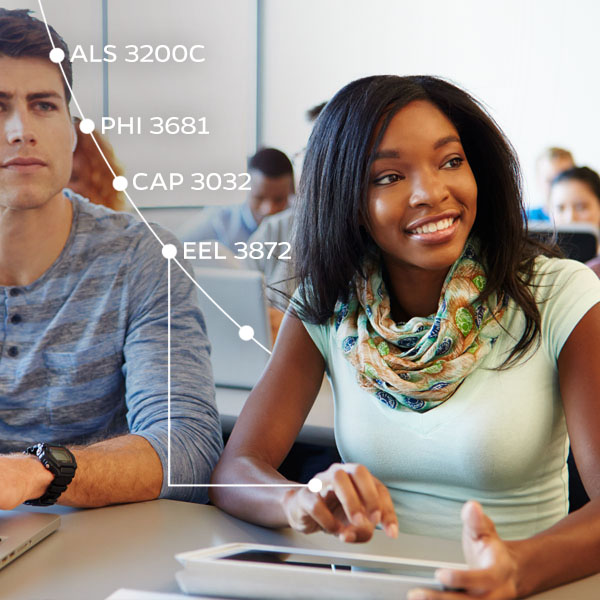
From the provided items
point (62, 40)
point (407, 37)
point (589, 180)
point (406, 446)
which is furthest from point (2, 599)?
point (407, 37)

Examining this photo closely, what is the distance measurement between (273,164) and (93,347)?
63.5 inches

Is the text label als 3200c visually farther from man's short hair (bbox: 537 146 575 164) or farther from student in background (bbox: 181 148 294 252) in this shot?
man's short hair (bbox: 537 146 575 164)

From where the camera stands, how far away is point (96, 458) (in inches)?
37.1

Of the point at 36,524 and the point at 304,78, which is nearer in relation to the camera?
the point at 36,524

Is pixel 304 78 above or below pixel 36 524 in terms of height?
above

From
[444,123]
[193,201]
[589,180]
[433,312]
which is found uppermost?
[444,123]

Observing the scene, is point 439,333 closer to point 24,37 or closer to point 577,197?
point 24,37

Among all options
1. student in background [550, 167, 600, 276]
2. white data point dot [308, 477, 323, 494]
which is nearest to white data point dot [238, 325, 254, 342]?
white data point dot [308, 477, 323, 494]

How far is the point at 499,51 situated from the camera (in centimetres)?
520

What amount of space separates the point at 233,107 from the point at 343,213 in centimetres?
26

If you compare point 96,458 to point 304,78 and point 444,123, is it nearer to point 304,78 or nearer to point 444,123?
point 444,123

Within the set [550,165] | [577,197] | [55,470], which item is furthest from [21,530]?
[550,165]

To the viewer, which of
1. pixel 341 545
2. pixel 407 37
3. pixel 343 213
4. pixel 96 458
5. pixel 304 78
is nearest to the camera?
pixel 341 545

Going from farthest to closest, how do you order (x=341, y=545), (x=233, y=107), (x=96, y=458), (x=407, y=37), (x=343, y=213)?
(x=407, y=37) < (x=233, y=107) < (x=343, y=213) < (x=96, y=458) < (x=341, y=545)
